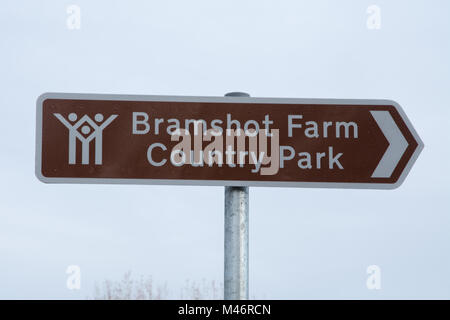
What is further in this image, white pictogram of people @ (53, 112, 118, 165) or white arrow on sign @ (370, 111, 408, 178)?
white arrow on sign @ (370, 111, 408, 178)

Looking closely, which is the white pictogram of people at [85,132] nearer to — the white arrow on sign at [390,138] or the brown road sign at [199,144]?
the brown road sign at [199,144]

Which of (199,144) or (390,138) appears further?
(390,138)

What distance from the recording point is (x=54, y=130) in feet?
13.6

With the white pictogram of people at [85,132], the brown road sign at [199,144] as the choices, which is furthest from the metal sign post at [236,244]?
the white pictogram of people at [85,132]

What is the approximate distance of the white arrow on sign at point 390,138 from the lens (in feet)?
14.0

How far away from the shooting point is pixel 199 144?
415 centimetres

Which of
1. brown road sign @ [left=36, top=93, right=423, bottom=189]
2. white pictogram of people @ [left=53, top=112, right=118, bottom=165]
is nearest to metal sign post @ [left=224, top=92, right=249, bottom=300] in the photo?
brown road sign @ [left=36, top=93, right=423, bottom=189]

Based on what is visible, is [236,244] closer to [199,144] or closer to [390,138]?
[199,144]

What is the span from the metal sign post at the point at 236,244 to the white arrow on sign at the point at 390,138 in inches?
39.6

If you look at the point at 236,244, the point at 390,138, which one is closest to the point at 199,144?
the point at 236,244

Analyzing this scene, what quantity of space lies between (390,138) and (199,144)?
133 cm

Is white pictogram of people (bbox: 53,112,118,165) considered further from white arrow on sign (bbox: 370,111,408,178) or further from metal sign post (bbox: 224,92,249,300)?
white arrow on sign (bbox: 370,111,408,178)

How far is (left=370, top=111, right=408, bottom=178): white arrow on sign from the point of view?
4.26m

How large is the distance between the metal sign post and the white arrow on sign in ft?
3.30
